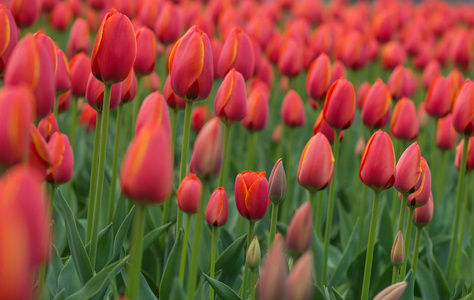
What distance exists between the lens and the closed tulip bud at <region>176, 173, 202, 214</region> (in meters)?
1.37

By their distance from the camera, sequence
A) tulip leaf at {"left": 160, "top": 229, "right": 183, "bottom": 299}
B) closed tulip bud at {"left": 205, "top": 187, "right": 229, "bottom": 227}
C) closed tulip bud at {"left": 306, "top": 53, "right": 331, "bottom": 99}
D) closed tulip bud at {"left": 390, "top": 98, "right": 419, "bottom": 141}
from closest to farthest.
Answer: closed tulip bud at {"left": 205, "top": 187, "right": 229, "bottom": 227}, tulip leaf at {"left": 160, "top": 229, "right": 183, "bottom": 299}, closed tulip bud at {"left": 390, "top": 98, "right": 419, "bottom": 141}, closed tulip bud at {"left": 306, "top": 53, "right": 331, "bottom": 99}

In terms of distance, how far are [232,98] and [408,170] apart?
498mm

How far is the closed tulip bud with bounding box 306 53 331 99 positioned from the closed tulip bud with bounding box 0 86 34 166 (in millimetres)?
1452

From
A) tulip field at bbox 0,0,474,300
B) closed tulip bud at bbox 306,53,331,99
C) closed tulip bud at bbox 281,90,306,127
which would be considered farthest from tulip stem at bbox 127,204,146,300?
closed tulip bud at bbox 281,90,306,127

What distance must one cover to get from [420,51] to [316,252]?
237cm

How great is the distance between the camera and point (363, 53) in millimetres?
3188

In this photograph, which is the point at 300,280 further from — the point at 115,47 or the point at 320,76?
the point at 320,76

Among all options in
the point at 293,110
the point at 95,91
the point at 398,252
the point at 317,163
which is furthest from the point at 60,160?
the point at 293,110

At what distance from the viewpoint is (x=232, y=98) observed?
1.68 metres

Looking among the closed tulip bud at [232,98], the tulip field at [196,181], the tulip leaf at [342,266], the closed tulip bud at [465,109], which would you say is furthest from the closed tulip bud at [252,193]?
the closed tulip bud at [465,109]

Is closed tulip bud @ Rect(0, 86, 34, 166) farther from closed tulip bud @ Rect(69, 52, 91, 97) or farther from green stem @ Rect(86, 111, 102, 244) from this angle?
closed tulip bud @ Rect(69, 52, 91, 97)

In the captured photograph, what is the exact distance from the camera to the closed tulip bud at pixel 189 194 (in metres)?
1.37

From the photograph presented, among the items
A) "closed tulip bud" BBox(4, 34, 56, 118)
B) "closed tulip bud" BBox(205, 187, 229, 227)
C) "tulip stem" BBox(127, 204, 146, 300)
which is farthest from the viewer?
"closed tulip bud" BBox(205, 187, 229, 227)

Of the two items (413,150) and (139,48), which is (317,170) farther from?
(139,48)
